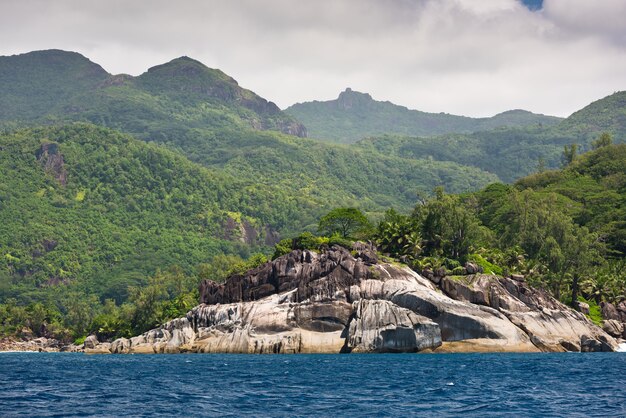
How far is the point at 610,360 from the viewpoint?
102 m

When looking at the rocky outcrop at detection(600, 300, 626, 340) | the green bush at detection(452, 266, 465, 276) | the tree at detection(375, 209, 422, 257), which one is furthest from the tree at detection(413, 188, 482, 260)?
the rocky outcrop at detection(600, 300, 626, 340)

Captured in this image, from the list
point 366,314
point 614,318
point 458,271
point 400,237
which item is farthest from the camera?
point 400,237

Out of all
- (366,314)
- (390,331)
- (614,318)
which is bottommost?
(390,331)

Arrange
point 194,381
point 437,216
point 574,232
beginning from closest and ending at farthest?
point 194,381 < point 437,216 < point 574,232

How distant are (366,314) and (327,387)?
1831 inches

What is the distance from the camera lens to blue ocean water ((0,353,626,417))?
59938 mm

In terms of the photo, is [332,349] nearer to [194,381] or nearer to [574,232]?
[194,381]

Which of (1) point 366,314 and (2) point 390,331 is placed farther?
(1) point 366,314

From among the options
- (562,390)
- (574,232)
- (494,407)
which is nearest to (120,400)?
(494,407)

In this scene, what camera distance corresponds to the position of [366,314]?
392ft

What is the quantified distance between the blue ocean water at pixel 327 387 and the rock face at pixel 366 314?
42.0 ft

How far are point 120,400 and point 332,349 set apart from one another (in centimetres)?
5947

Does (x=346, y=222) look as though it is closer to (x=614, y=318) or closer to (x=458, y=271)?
(x=458, y=271)

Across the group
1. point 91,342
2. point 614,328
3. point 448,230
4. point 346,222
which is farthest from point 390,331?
point 91,342
